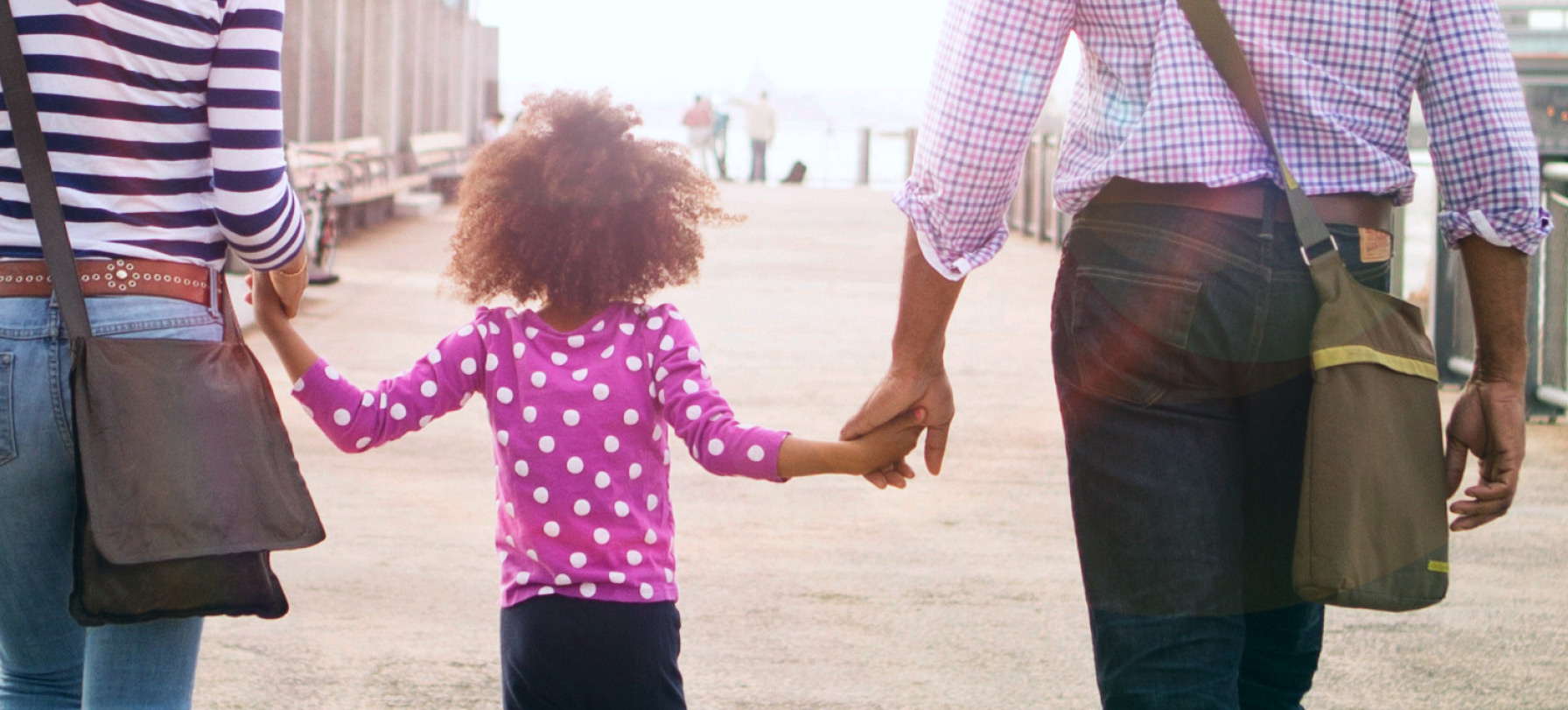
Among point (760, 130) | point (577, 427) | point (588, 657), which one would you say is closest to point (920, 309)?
point (577, 427)

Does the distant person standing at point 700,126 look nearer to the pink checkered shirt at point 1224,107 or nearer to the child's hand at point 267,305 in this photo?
the child's hand at point 267,305

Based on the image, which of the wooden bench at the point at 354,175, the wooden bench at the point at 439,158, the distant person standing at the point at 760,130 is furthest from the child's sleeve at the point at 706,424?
the distant person standing at the point at 760,130

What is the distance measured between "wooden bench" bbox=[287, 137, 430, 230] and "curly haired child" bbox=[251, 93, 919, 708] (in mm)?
9761

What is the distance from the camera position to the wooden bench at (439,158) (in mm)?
21406

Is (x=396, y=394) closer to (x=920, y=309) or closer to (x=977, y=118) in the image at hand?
(x=920, y=309)

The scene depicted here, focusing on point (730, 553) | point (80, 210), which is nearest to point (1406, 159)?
point (80, 210)

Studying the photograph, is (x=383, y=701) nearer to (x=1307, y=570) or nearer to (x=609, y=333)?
(x=609, y=333)

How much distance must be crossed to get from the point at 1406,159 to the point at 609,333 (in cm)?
114

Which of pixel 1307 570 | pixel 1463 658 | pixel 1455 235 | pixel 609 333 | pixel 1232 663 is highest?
pixel 1455 235

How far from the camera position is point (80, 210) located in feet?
6.84

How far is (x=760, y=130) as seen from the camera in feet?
104

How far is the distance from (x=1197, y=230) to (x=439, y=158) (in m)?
21.6

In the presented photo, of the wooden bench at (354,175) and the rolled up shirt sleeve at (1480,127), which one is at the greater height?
the rolled up shirt sleeve at (1480,127)

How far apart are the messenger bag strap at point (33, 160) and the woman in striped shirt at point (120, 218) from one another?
2 cm
